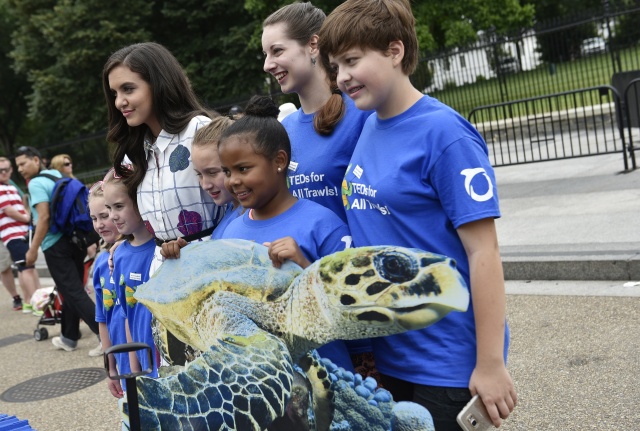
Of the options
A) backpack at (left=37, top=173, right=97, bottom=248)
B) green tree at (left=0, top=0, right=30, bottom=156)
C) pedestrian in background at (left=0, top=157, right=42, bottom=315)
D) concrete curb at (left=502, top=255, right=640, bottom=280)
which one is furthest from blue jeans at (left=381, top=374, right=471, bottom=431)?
green tree at (left=0, top=0, right=30, bottom=156)

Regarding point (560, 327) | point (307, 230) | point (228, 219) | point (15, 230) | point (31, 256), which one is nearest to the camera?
point (307, 230)

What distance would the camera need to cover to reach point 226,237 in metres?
2.90

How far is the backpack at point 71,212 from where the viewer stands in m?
8.51

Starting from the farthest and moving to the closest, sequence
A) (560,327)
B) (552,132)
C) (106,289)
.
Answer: (552,132) < (560,327) < (106,289)

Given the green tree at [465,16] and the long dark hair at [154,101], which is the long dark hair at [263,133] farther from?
the green tree at [465,16]

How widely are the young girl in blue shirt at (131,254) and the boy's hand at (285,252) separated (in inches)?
58.0

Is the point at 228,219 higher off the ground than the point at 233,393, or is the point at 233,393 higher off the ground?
the point at 228,219

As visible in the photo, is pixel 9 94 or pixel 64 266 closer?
pixel 64 266

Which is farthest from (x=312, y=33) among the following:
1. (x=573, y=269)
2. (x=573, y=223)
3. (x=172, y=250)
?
(x=573, y=223)

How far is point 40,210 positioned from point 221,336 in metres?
6.76

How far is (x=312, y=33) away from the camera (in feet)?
10.9

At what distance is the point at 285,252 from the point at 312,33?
1.15 meters

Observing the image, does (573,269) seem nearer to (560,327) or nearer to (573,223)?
(560,327)

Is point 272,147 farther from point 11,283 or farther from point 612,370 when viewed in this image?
point 11,283
